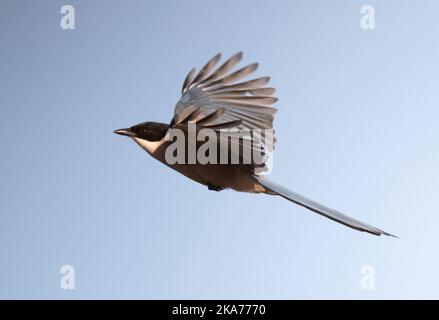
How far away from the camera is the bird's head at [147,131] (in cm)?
219

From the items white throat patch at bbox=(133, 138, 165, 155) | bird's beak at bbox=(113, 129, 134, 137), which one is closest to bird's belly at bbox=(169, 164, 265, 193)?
white throat patch at bbox=(133, 138, 165, 155)

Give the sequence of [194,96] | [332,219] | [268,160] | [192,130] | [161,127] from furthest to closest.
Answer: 1. [194,96]
2. [268,160]
3. [161,127]
4. [192,130]
5. [332,219]

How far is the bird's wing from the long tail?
56cm

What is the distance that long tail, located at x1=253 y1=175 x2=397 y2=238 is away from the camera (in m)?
1.69

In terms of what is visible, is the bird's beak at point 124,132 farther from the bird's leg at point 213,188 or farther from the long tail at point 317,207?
the long tail at point 317,207

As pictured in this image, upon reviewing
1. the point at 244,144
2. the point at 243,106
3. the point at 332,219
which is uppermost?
the point at 243,106

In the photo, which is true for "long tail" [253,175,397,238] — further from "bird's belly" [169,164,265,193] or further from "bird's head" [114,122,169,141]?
"bird's head" [114,122,169,141]

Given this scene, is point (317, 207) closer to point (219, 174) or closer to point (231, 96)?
point (219, 174)

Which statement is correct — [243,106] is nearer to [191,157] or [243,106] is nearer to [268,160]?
[268,160]

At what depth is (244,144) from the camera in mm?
2217

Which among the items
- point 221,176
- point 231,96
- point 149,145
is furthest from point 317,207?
point 231,96

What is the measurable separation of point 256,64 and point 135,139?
1168 mm

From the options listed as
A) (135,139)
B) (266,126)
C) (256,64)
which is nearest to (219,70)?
(256,64)

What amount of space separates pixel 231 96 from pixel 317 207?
1.31 meters
